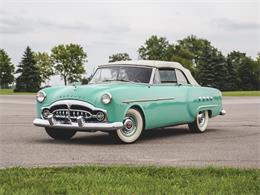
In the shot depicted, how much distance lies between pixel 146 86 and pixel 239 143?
197 cm

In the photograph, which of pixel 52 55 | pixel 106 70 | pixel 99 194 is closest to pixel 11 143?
pixel 106 70

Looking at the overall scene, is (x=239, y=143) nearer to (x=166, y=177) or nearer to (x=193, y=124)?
(x=193, y=124)

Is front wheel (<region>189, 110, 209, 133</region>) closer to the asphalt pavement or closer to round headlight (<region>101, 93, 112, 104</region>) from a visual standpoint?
the asphalt pavement

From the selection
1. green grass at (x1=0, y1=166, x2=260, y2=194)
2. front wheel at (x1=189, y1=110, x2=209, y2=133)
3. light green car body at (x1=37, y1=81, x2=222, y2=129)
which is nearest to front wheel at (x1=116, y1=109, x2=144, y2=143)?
light green car body at (x1=37, y1=81, x2=222, y2=129)

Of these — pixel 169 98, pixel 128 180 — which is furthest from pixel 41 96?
pixel 128 180

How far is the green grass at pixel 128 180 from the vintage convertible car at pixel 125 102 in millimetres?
2809

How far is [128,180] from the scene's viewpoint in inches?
208

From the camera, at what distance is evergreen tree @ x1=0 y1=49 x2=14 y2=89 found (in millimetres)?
94250

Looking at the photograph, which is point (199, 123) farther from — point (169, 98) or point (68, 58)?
point (68, 58)

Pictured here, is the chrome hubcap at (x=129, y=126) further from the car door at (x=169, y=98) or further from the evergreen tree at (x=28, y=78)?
the evergreen tree at (x=28, y=78)

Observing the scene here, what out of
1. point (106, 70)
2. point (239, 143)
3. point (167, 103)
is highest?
point (106, 70)

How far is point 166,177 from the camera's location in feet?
18.1

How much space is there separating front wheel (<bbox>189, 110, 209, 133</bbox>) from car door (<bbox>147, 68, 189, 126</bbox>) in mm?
616

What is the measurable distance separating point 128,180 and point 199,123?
641 cm
